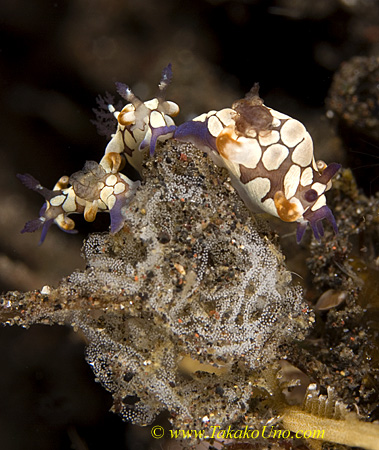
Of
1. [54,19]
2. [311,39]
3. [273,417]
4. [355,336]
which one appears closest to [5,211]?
[54,19]

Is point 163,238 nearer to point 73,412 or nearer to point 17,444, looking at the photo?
point 73,412

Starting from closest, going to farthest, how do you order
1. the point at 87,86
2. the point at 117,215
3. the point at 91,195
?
the point at 117,215, the point at 91,195, the point at 87,86

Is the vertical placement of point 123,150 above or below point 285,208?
above

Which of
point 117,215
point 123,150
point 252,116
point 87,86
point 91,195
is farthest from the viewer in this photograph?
point 87,86

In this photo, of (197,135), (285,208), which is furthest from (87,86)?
(285,208)

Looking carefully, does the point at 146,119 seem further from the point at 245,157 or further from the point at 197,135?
the point at 245,157

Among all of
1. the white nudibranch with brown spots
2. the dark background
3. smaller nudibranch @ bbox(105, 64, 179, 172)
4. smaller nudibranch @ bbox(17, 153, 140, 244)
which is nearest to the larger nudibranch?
the white nudibranch with brown spots

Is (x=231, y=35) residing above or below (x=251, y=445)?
above

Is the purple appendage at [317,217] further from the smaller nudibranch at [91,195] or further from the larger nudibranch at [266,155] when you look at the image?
the smaller nudibranch at [91,195]
